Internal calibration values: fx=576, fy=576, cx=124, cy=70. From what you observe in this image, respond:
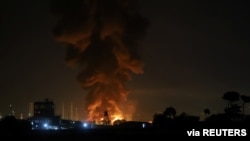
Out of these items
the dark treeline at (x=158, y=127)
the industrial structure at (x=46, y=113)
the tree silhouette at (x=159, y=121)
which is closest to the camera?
the dark treeline at (x=158, y=127)

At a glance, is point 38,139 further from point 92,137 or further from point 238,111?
point 238,111

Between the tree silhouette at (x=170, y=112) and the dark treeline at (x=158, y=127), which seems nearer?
the dark treeline at (x=158, y=127)

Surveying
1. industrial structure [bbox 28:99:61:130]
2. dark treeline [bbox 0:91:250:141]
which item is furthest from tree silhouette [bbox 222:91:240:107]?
industrial structure [bbox 28:99:61:130]

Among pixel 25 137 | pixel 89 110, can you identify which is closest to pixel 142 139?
pixel 25 137

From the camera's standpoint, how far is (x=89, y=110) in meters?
131

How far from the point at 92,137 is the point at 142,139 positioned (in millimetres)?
7784

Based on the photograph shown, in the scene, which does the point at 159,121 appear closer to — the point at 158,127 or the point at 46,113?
the point at 158,127

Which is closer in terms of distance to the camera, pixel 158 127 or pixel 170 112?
pixel 158 127

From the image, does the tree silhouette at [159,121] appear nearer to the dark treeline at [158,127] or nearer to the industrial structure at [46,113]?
the dark treeline at [158,127]

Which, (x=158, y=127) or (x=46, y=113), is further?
(x=46, y=113)

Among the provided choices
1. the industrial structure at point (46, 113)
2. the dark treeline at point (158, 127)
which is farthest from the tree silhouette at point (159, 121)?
the industrial structure at point (46, 113)

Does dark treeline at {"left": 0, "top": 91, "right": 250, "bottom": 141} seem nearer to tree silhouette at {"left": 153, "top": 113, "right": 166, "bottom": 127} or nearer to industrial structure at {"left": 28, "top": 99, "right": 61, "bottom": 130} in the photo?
tree silhouette at {"left": 153, "top": 113, "right": 166, "bottom": 127}

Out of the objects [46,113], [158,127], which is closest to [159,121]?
[158,127]

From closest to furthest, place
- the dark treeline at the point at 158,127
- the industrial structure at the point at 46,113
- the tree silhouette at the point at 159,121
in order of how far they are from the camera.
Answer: the dark treeline at the point at 158,127 → the tree silhouette at the point at 159,121 → the industrial structure at the point at 46,113
